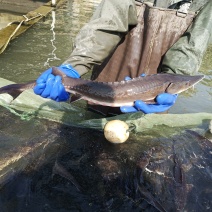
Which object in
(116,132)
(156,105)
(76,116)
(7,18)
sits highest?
(156,105)

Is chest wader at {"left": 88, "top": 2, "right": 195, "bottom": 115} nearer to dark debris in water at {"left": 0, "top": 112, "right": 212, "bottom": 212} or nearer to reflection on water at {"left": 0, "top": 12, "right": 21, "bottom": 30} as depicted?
dark debris in water at {"left": 0, "top": 112, "right": 212, "bottom": 212}

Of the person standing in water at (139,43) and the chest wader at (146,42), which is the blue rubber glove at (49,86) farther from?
the chest wader at (146,42)

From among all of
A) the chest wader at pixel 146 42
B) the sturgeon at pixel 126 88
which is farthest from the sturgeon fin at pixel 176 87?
the chest wader at pixel 146 42

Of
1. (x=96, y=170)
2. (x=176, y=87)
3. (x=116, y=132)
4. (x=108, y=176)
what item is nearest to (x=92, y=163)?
(x=96, y=170)

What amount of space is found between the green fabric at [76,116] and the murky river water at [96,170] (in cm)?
13

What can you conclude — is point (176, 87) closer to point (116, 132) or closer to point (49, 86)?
point (116, 132)

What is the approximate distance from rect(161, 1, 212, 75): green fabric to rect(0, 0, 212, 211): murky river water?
913 millimetres

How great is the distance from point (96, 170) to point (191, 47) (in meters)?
1.88

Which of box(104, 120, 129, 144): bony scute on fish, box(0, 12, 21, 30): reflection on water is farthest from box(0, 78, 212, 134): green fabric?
box(0, 12, 21, 30): reflection on water

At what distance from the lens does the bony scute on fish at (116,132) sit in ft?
9.96

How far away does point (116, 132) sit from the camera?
3.02 metres

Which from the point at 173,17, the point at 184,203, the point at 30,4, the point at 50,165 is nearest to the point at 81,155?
the point at 50,165

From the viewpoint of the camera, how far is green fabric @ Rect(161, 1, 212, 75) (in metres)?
3.22

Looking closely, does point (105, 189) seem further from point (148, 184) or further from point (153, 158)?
point (153, 158)
